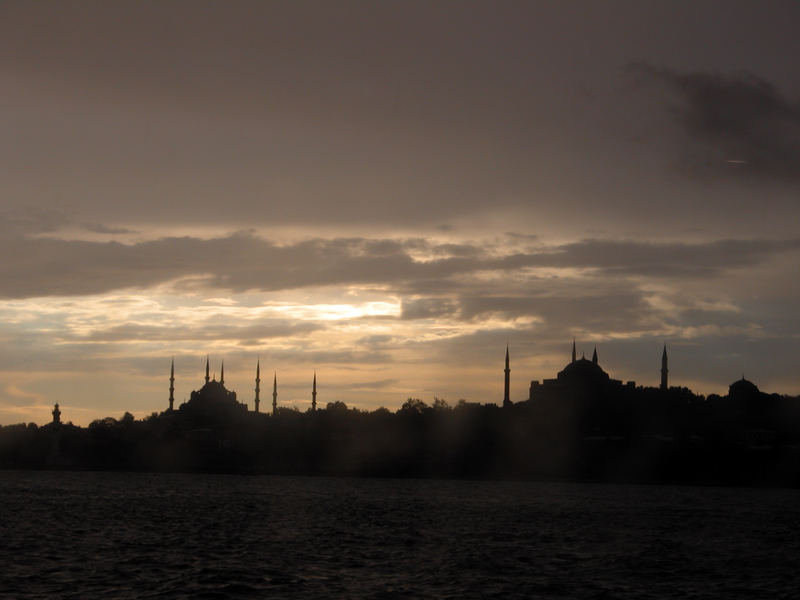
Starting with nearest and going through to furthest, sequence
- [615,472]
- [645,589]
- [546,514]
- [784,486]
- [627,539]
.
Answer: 1. [645,589]
2. [627,539]
3. [546,514]
4. [784,486]
5. [615,472]

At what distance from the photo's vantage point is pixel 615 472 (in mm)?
199500

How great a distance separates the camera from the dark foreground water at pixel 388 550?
45.0 m

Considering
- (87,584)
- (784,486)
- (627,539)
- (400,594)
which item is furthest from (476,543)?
(784,486)

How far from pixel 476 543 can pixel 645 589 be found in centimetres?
1901

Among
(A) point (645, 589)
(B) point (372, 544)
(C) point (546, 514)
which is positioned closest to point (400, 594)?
(A) point (645, 589)

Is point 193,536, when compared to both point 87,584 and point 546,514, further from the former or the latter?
point 546,514

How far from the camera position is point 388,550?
2343 inches

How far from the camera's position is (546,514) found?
306ft

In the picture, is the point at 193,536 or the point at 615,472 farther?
the point at 615,472

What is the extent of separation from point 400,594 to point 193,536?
88.5 ft

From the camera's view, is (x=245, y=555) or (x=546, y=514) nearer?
(x=245, y=555)

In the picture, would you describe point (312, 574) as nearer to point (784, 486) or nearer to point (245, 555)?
point (245, 555)

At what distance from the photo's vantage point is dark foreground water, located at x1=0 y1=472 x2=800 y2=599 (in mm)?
45031

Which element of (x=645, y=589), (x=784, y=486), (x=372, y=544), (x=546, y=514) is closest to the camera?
(x=645, y=589)
